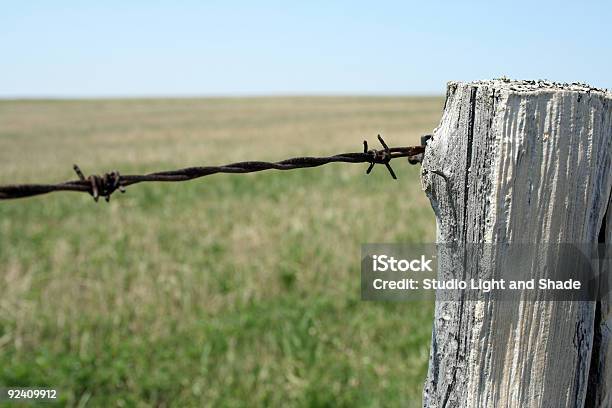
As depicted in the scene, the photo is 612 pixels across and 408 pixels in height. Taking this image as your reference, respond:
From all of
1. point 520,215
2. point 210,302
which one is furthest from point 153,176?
point 210,302

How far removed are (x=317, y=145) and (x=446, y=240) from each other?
20.7 meters

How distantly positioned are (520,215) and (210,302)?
4440 mm

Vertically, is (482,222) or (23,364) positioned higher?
(482,222)

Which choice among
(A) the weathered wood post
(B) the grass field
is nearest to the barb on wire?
(A) the weathered wood post

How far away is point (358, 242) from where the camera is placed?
688 centimetres

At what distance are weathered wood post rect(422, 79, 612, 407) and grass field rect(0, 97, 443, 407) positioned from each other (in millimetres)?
2325

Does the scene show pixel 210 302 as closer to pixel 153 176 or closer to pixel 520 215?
pixel 153 176

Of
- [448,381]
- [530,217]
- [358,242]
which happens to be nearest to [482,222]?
[530,217]

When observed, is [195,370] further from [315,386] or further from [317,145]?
[317,145]

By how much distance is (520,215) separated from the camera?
120 centimetres

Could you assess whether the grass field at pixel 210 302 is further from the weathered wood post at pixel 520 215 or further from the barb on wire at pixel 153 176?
the weathered wood post at pixel 520 215

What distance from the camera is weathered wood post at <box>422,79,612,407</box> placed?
1.18m

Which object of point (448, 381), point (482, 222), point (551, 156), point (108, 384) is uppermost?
point (551, 156)

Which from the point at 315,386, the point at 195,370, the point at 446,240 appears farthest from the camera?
the point at 195,370
